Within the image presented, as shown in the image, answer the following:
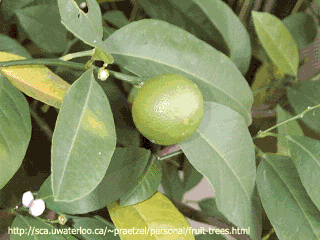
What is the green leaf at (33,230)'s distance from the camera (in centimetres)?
34

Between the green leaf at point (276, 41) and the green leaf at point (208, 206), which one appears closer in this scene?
the green leaf at point (276, 41)

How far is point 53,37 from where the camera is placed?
1.58 ft

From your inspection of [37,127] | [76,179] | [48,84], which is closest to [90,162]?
[76,179]

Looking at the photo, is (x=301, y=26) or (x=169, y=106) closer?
(x=169, y=106)

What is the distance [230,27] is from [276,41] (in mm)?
105

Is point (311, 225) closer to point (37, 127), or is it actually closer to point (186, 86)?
point (186, 86)

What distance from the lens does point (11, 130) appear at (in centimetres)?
30

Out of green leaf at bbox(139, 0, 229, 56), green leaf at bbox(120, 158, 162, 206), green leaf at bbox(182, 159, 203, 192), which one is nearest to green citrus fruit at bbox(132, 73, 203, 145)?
green leaf at bbox(120, 158, 162, 206)

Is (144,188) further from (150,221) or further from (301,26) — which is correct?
(301,26)

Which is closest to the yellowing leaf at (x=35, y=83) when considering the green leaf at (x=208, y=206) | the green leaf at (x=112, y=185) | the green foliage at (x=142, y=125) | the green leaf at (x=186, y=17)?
the green foliage at (x=142, y=125)

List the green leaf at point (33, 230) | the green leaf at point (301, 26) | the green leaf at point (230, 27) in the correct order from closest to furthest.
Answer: the green leaf at point (33, 230) → the green leaf at point (230, 27) → the green leaf at point (301, 26)

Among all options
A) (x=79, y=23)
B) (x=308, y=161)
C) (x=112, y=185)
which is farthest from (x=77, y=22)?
(x=308, y=161)

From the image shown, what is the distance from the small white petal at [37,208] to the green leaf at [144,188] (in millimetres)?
101

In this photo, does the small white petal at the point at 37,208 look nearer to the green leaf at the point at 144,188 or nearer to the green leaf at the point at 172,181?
the green leaf at the point at 144,188
